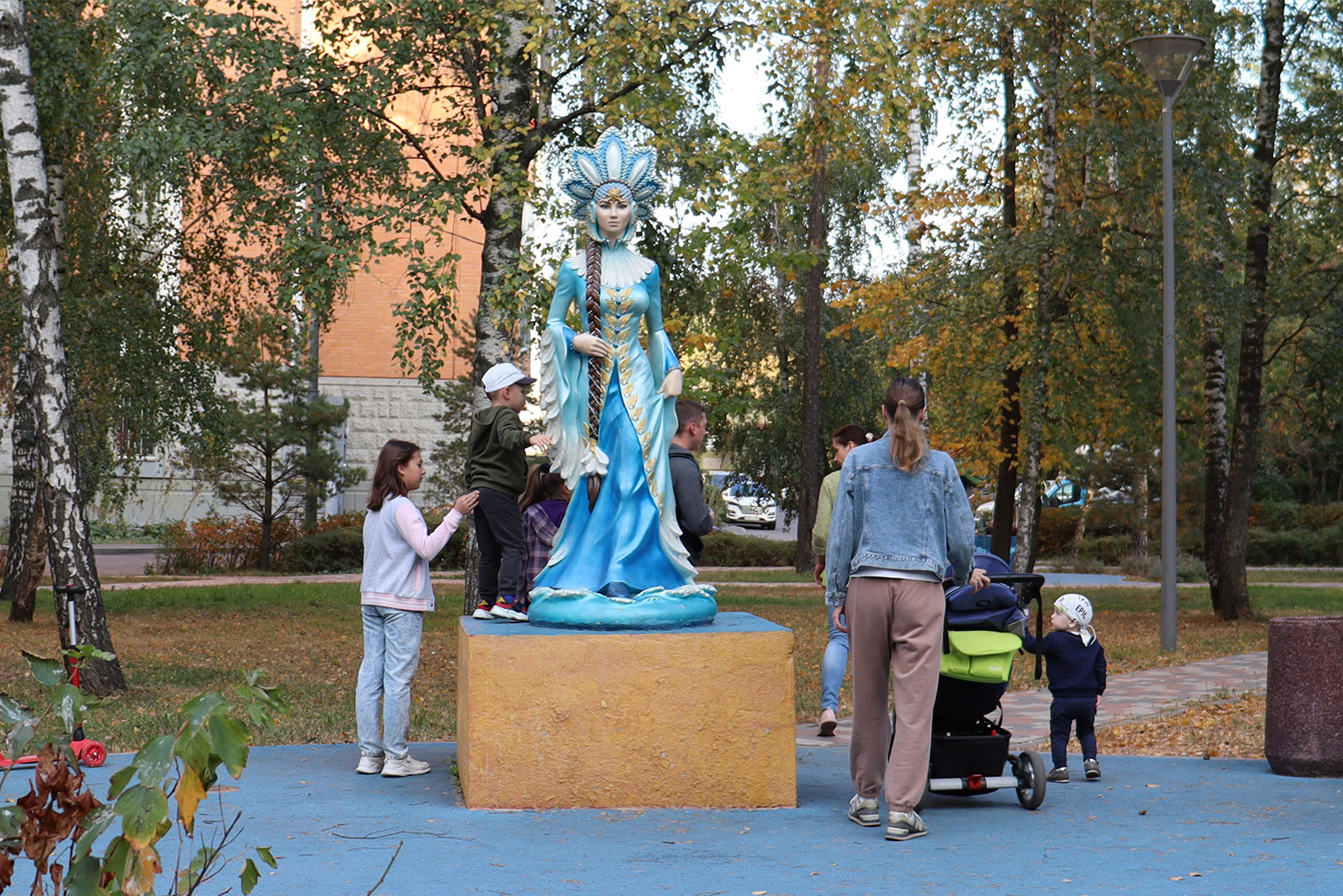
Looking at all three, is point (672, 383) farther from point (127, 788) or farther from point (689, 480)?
point (127, 788)

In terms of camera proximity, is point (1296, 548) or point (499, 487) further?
point (1296, 548)

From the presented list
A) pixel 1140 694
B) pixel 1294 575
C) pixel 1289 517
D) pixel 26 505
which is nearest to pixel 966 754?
pixel 1140 694

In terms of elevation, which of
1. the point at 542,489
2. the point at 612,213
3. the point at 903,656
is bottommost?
the point at 903,656

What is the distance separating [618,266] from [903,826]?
3016 millimetres

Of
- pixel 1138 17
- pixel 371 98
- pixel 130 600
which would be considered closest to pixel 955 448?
pixel 1138 17

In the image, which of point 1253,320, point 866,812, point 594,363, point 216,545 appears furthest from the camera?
point 216,545

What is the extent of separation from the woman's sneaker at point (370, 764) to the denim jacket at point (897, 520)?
261 cm

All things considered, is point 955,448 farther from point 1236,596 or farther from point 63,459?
point 63,459

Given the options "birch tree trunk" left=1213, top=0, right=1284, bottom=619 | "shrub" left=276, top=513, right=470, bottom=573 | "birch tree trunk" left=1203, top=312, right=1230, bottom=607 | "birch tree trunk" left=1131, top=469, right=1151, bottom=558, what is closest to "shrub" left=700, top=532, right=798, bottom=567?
"shrub" left=276, top=513, right=470, bottom=573

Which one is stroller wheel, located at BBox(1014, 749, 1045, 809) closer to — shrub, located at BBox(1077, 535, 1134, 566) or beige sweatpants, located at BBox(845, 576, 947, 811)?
beige sweatpants, located at BBox(845, 576, 947, 811)

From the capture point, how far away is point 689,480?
7.06 m

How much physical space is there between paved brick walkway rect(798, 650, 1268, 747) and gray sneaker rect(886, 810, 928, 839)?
257cm

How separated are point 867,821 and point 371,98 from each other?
9974 millimetres

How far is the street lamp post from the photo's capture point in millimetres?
13797
